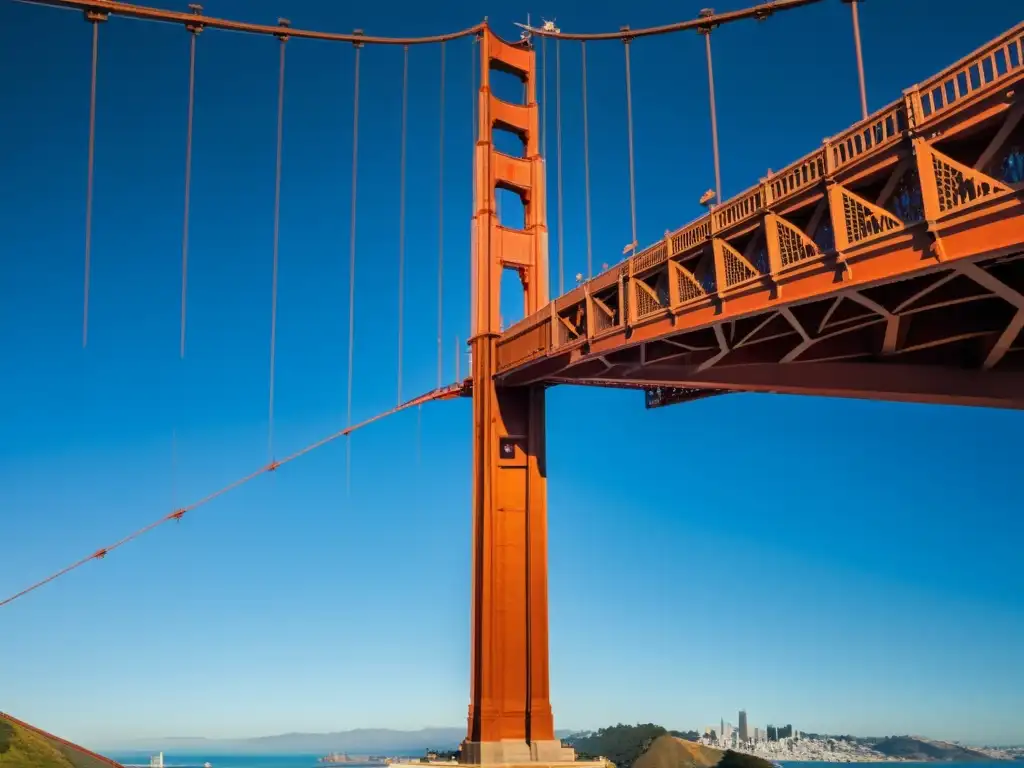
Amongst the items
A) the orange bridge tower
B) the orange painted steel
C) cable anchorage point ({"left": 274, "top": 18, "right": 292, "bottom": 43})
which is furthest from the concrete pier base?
cable anchorage point ({"left": 274, "top": 18, "right": 292, "bottom": 43})

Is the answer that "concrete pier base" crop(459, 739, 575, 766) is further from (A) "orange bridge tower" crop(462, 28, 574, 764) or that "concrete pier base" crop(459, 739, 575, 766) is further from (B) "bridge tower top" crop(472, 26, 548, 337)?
(B) "bridge tower top" crop(472, 26, 548, 337)

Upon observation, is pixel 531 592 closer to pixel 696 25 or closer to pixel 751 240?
pixel 751 240

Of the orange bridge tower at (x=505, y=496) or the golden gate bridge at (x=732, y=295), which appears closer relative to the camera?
the golden gate bridge at (x=732, y=295)

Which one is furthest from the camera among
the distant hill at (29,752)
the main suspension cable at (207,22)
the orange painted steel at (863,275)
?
the distant hill at (29,752)

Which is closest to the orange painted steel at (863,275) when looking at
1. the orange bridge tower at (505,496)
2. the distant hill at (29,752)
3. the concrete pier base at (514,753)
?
the orange bridge tower at (505,496)

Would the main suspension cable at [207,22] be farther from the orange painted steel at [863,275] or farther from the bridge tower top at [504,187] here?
the orange painted steel at [863,275]

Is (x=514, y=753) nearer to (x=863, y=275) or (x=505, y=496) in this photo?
(x=505, y=496)
